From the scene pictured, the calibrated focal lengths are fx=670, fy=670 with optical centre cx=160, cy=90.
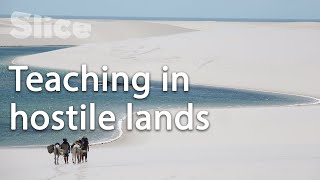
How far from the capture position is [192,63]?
19.7 m

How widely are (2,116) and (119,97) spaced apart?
3.00 m

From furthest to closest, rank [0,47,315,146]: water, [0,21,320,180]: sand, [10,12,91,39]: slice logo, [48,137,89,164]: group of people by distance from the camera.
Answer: [10,12,91,39]: slice logo < [0,47,315,146]: water < [48,137,89,164]: group of people < [0,21,320,180]: sand

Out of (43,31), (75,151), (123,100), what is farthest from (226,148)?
(43,31)

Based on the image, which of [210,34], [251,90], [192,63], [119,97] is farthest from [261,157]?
[210,34]

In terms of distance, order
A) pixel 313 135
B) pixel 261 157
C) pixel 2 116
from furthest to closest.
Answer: pixel 2 116 < pixel 313 135 < pixel 261 157

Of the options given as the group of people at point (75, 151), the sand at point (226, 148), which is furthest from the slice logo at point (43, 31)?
the group of people at point (75, 151)

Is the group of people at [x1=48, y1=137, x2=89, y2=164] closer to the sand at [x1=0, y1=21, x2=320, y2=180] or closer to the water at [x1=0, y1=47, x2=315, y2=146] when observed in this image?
the sand at [x1=0, y1=21, x2=320, y2=180]

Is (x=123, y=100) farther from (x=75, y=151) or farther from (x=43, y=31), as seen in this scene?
(x=43, y=31)

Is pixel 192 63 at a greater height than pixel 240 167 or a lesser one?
greater

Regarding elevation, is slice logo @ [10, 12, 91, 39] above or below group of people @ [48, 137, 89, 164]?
above

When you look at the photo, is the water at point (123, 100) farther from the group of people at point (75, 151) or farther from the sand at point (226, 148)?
the group of people at point (75, 151)

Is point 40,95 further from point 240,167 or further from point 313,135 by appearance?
point 240,167

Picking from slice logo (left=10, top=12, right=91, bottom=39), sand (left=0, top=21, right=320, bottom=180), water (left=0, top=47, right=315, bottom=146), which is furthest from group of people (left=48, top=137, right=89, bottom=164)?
slice logo (left=10, top=12, right=91, bottom=39)

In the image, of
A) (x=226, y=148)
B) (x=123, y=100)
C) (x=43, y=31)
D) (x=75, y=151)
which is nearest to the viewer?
(x=75, y=151)
